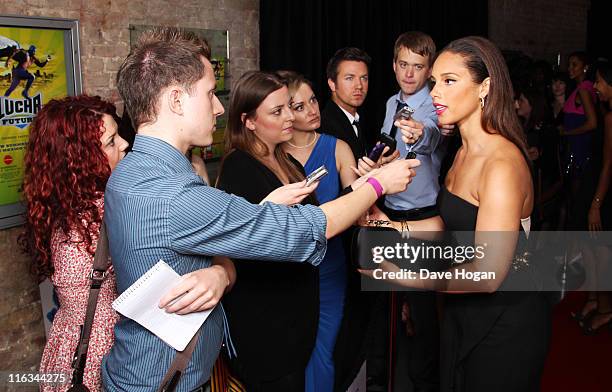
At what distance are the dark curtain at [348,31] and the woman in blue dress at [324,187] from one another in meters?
1.45

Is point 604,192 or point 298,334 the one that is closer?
point 298,334

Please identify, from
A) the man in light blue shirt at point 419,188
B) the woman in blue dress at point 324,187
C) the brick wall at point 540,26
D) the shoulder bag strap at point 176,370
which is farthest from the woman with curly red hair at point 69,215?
the brick wall at point 540,26

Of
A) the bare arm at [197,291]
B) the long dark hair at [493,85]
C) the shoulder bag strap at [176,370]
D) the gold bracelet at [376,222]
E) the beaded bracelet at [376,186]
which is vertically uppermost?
the long dark hair at [493,85]

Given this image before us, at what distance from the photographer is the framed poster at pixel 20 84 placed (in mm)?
2746

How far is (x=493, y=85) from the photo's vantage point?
214cm

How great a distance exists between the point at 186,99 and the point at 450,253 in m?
1.14

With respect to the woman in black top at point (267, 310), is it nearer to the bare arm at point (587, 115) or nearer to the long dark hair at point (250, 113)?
the long dark hair at point (250, 113)

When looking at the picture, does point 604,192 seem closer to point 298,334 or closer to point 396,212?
point 396,212

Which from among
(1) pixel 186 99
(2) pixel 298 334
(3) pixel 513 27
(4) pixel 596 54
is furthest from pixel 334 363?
(4) pixel 596 54

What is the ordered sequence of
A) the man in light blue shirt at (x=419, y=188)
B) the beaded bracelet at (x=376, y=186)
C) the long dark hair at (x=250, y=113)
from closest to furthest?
the beaded bracelet at (x=376, y=186), the long dark hair at (x=250, y=113), the man in light blue shirt at (x=419, y=188)

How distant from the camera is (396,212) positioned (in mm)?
3779

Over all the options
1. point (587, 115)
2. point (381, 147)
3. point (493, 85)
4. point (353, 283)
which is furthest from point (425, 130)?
point (587, 115)

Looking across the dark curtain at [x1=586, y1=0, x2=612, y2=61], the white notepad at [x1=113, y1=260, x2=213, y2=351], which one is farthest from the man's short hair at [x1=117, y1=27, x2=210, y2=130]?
the dark curtain at [x1=586, y1=0, x2=612, y2=61]

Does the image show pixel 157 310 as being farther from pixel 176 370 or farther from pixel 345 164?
pixel 345 164
